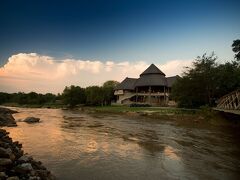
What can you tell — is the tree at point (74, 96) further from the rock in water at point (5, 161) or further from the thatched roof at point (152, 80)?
the rock in water at point (5, 161)

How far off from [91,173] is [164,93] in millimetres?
48102

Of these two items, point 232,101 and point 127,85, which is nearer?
point 232,101

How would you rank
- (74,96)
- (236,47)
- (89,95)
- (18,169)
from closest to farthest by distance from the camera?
(18,169), (236,47), (89,95), (74,96)

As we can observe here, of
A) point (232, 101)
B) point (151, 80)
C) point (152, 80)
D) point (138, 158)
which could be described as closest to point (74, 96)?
point (151, 80)

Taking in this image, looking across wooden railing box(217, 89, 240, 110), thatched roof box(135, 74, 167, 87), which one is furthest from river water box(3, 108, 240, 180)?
thatched roof box(135, 74, 167, 87)

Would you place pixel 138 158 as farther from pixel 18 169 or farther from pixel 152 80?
pixel 152 80

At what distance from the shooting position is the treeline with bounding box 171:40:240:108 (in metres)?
35.9

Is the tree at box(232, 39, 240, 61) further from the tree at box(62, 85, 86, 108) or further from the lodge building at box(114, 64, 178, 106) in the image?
the tree at box(62, 85, 86, 108)

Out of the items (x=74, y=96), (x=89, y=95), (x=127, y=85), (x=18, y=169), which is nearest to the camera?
(x=18, y=169)

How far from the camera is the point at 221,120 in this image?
29.8 m

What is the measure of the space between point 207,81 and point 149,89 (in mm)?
21536

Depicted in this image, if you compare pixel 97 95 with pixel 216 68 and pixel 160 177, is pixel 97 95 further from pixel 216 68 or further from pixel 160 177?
pixel 160 177

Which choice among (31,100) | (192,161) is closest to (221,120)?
(192,161)

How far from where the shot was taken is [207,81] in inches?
1451
